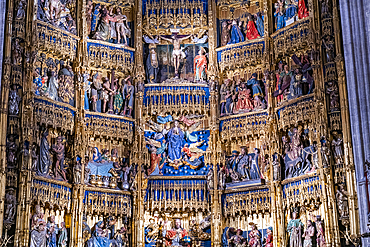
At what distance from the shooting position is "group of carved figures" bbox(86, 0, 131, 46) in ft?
60.0

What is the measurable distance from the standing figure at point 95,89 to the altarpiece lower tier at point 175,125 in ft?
0.19

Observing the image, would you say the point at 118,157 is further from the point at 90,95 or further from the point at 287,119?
the point at 287,119

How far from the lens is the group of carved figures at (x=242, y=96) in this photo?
58.2ft

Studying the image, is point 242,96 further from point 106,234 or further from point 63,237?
point 63,237

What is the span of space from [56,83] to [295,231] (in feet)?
25.5

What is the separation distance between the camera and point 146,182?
17531 mm

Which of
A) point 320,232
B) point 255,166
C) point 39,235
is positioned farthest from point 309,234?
point 39,235

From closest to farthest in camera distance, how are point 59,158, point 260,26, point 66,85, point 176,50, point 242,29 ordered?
1. point 59,158
2. point 66,85
3. point 260,26
4. point 242,29
5. point 176,50

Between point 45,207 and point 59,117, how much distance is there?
2.51 metres

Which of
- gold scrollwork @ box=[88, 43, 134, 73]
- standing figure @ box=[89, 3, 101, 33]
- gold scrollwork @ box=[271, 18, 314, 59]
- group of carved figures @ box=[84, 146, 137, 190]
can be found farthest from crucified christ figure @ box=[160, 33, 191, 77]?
group of carved figures @ box=[84, 146, 137, 190]

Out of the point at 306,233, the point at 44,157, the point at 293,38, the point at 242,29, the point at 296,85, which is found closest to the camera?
the point at 306,233

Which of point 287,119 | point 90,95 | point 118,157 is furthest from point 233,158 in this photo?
point 90,95

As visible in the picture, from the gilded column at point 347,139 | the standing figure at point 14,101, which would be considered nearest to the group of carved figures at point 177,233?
the gilded column at point 347,139

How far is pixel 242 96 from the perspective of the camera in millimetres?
17906
